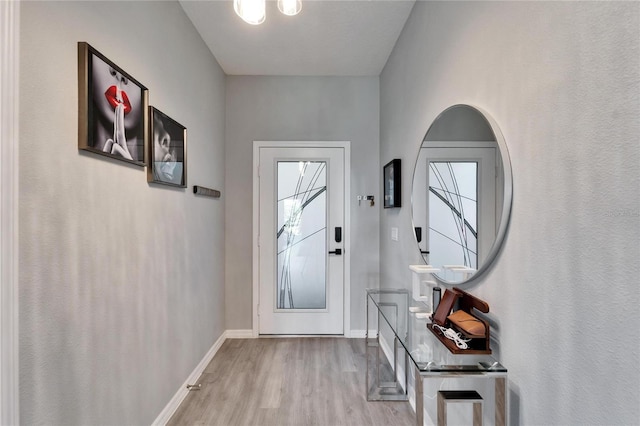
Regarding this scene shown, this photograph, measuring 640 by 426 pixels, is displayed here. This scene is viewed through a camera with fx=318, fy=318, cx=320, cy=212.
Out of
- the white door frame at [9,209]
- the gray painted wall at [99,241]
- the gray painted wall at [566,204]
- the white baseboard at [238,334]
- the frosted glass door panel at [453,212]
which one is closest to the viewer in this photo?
the gray painted wall at [566,204]

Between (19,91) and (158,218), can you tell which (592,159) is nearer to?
(19,91)

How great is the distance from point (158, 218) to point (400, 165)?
1.79 metres

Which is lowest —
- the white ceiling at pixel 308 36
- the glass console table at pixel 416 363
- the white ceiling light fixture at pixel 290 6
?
the glass console table at pixel 416 363

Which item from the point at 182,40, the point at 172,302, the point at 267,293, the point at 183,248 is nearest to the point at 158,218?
the point at 183,248

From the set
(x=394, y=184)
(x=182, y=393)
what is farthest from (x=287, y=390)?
(x=394, y=184)

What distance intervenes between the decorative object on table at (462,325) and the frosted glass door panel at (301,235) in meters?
2.03

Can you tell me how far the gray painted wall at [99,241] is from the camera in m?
1.07

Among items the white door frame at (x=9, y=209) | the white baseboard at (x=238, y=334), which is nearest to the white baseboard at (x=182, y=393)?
the white baseboard at (x=238, y=334)

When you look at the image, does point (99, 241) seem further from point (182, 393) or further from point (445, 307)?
point (445, 307)

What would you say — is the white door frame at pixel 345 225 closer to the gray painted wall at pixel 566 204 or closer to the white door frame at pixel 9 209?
the gray painted wall at pixel 566 204

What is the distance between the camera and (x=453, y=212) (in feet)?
5.09

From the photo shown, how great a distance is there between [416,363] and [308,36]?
256cm

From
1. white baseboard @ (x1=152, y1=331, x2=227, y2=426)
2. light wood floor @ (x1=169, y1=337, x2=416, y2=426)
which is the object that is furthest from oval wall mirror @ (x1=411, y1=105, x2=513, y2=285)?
white baseboard @ (x1=152, y1=331, x2=227, y2=426)

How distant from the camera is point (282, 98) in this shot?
11.3ft
